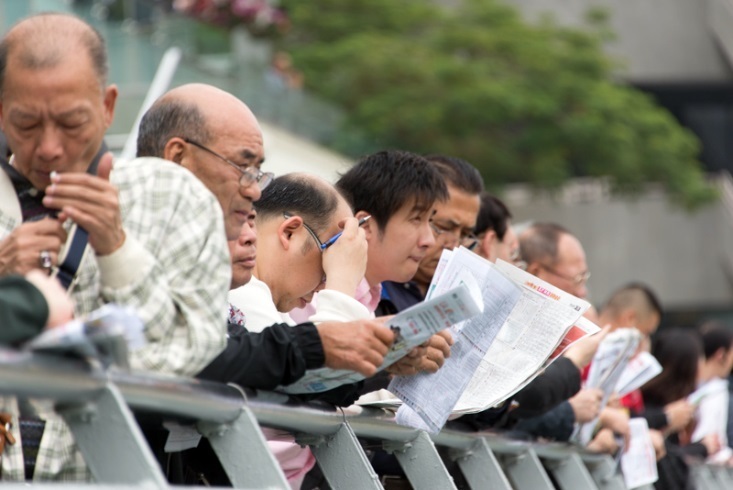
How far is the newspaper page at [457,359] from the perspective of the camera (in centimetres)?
379

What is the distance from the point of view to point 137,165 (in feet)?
10.4

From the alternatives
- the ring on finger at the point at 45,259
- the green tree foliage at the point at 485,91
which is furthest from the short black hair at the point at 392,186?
the green tree foliage at the point at 485,91

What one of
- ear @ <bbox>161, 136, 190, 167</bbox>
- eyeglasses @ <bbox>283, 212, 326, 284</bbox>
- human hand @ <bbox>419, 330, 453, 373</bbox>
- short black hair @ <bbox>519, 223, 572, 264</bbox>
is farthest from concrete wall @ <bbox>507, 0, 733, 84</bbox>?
ear @ <bbox>161, 136, 190, 167</bbox>

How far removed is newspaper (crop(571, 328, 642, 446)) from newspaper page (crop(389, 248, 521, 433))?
6.75ft

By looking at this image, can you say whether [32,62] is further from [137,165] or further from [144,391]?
[144,391]

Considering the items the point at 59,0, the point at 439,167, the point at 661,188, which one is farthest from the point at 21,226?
the point at 661,188

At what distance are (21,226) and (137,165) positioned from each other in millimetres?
422

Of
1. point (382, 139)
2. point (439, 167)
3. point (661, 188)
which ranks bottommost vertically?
point (661, 188)

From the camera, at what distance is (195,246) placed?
3.07 m

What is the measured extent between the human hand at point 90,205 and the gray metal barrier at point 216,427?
282 mm

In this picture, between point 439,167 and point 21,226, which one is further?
point 439,167

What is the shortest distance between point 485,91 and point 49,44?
64.8 feet

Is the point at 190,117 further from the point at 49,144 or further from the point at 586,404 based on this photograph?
the point at 586,404

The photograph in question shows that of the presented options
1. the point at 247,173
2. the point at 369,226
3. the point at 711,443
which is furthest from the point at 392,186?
the point at 711,443
